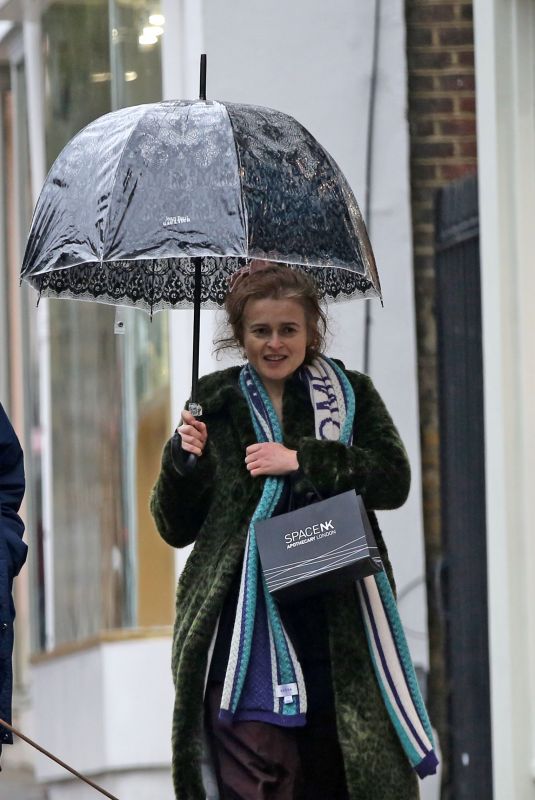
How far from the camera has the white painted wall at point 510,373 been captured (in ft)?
22.8

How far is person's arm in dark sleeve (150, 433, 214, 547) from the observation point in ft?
16.5

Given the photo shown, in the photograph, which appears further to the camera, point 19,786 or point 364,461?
point 19,786

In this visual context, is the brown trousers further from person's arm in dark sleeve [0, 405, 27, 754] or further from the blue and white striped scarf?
person's arm in dark sleeve [0, 405, 27, 754]

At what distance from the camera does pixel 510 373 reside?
7016 mm

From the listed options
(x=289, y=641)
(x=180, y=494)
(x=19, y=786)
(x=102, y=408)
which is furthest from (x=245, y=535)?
(x=19, y=786)

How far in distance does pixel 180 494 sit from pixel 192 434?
19 cm

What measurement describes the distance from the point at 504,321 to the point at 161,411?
173 cm

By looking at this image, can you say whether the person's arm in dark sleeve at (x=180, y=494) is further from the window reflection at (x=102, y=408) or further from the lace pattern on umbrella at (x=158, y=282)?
the window reflection at (x=102, y=408)

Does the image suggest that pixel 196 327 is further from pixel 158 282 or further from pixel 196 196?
pixel 158 282

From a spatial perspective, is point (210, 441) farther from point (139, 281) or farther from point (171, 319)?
point (171, 319)

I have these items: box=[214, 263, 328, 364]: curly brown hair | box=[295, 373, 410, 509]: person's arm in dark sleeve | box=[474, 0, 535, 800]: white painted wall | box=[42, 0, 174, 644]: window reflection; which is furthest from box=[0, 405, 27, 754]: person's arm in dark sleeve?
box=[42, 0, 174, 644]: window reflection

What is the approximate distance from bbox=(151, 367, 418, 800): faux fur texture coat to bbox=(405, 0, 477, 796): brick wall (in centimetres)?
239

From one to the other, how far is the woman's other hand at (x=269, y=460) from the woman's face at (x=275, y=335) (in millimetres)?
246

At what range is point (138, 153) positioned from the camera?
4.82 meters
